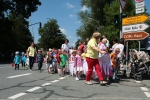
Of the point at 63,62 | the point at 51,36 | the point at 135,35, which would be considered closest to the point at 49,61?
the point at 63,62

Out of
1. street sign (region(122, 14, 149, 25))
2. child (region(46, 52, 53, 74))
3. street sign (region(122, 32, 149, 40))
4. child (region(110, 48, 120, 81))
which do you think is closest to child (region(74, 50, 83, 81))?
child (region(110, 48, 120, 81))

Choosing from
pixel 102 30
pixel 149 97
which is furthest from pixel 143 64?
pixel 102 30

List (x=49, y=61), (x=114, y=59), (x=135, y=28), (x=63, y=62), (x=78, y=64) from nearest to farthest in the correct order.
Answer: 1. (x=114, y=59)
2. (x=78, y=64)
3. (x=135, y=28)
4. (x=63, y=62)
5. (x=49, y=61)

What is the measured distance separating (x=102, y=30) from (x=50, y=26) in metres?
41.6

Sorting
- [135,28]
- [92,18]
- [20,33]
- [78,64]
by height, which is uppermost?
[92,18]

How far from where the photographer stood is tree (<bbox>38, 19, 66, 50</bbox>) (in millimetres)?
81625

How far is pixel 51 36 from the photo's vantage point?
3253 inches

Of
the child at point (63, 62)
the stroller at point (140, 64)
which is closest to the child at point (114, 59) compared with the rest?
the stroller at point (140, 64)

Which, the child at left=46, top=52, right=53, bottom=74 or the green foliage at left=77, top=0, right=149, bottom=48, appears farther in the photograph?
the green foliage at left=77, top=0, right=149, bottom=48

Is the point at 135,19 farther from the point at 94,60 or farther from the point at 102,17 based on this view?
the point at 102,17

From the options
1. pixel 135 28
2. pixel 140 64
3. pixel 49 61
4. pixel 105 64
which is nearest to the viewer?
pixel 105 64

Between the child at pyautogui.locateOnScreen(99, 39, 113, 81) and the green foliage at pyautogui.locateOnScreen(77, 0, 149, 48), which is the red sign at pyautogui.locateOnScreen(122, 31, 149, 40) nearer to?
the child at pyautogui.locateOnScreen(99, 39, 113, 81)

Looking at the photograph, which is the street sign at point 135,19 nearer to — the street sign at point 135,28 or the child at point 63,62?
the street sign at point 135,28

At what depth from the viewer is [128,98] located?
6406 millimetres
